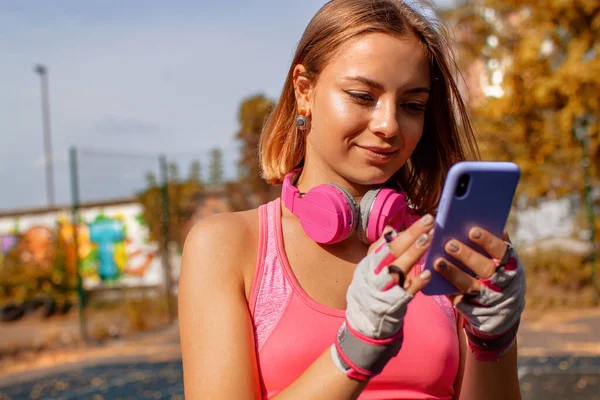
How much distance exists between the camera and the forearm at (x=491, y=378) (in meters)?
1.55

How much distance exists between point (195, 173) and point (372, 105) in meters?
9.64

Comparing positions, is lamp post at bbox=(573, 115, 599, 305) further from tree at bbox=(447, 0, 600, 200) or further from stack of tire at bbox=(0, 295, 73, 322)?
stack of tire at bbox=(0, 295, 73, 322)

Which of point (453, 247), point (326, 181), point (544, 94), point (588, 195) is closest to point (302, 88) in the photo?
point (326, 181)

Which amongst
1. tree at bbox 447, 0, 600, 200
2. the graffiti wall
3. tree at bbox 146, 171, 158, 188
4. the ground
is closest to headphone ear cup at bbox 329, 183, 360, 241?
the ground

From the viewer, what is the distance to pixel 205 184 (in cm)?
1102

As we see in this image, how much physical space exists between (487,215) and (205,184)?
9957 mm

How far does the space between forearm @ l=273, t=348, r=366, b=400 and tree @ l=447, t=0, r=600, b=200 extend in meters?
8.99

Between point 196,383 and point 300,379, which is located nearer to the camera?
point 300,379

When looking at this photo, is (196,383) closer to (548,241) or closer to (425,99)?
(425,99)

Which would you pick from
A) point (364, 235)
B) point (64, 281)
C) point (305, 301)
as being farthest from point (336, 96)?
point (64, 281)

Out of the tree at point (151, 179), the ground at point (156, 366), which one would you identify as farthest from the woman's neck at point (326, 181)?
the tree at point (151, 179)

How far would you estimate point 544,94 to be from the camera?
1016cm

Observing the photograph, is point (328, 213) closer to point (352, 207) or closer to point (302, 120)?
point (352, 207)

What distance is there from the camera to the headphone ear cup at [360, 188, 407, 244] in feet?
5.32
